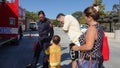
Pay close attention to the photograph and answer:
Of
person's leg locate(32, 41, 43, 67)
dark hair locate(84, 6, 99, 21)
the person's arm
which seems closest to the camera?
the person's arm

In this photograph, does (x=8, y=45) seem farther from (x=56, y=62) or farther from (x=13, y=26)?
(x=56, y=62)

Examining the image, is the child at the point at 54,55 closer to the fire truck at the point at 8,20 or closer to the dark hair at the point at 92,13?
the dark hair at the point at 92,13

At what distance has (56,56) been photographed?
917 centimetres

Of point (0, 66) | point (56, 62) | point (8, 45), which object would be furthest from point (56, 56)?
point (8, 45)

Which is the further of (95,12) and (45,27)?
(45,27)

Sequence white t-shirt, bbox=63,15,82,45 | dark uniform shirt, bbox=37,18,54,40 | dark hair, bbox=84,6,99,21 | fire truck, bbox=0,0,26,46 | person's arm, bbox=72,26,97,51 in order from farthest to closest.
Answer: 1. fire truck, bbox=0,0,26,46
2. dark uniform shirt, bbox=37,18,54,40
3. white t-shirt, bbox=63,15,82,45
4. dark hair, bbox=84,6,99,21
5. person's arm, bbox=72,26,97,51

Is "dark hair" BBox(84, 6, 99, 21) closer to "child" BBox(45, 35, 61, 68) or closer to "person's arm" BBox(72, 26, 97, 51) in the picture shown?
"person's arm" BBox(72, 26, 97, 51)

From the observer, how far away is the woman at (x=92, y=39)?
5.23 meters

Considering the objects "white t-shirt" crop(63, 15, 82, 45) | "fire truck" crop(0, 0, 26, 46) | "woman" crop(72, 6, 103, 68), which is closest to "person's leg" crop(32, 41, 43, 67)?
"white t-shirt" crop(63, 15, 82, 45)

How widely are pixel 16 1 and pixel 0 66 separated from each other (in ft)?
21.5

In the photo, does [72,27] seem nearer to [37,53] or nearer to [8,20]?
[37,53]

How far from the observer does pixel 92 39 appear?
5.20 m

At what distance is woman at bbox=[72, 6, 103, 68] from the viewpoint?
5.23 metres

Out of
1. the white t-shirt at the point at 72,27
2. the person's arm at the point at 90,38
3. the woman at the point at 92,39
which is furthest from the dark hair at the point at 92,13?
the white t-shirt at the point at 72,27
